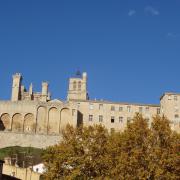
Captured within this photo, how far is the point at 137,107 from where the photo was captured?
5389 inches

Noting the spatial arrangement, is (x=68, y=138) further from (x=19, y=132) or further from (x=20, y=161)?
(x=19, y=132)

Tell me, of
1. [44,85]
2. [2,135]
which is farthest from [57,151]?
[44,85]

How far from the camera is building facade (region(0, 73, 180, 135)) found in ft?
436

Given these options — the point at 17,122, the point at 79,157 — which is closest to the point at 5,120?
the point at 17,122

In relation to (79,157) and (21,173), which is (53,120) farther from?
(79,157)

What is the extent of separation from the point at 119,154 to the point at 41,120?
7504 centimetres

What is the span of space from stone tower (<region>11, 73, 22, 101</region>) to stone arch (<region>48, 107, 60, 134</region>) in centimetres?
1890

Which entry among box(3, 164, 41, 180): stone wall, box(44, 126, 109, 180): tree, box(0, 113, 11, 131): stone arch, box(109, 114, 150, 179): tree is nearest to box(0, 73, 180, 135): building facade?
box(0, 113, 11, 131): stone arch

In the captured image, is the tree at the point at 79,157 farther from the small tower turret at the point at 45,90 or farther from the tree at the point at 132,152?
the small tower turret at the point at 45,90

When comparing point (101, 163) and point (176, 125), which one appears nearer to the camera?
point (101, 163)

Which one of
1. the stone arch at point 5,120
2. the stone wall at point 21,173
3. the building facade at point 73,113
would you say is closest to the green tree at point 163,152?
the stone wall at point 21,173

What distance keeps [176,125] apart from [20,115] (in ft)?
119

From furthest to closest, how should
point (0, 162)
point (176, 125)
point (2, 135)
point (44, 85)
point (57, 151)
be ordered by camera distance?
point (44, 85) → point (176, 125) → point (2, 135) → point (57, 151) → point (0, 162)

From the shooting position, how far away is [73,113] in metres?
132
